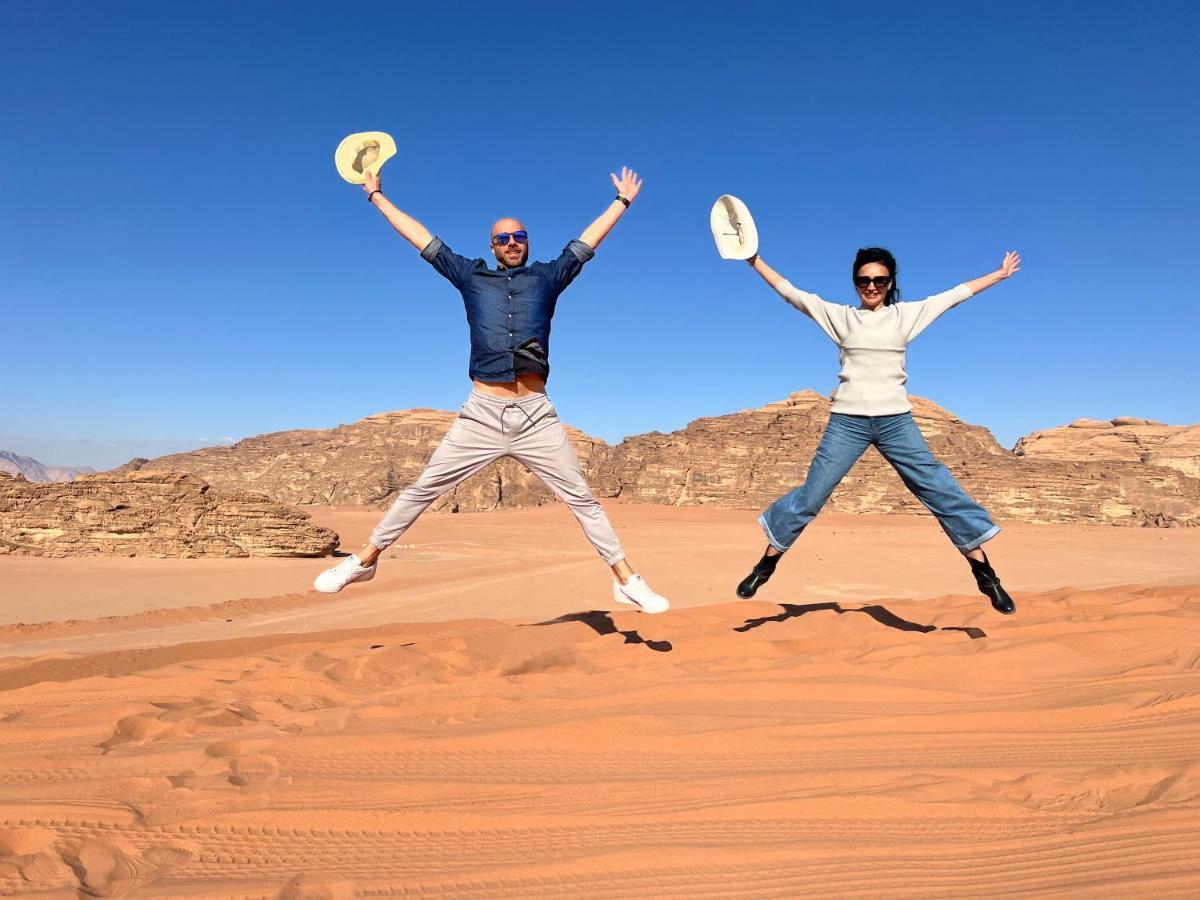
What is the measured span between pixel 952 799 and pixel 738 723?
1.04m

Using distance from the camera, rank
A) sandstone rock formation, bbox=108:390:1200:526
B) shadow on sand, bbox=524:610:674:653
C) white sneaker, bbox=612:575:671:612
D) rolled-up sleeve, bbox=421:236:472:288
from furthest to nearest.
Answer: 1. sandstone rock formation, bbox=108:390:1200:526
2. shadow on sand, bbox=524:610:674:653
3. rolled-up sleeve, bbox=421:236:472:288
4. white sneaker, bbox=612:575:671:612

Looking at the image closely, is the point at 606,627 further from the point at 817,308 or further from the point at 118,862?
the point at 118,862

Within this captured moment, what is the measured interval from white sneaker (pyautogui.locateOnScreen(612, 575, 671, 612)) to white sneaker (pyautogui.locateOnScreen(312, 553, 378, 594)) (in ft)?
5.10

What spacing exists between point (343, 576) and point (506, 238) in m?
2.34

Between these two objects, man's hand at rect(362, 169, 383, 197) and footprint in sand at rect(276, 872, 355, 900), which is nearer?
footprint in sand at rect(276, 872, 355, 900)

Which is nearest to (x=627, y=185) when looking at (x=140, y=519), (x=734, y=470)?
(x=140, y=519)

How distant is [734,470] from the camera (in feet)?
171

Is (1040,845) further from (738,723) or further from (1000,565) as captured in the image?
(1000,565)

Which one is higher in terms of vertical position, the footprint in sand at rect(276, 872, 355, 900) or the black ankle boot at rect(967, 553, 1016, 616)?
the black ankle boot at rect(967, 553, 1016, 616)

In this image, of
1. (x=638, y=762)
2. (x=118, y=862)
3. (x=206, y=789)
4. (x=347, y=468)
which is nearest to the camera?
(x=118, y=862)

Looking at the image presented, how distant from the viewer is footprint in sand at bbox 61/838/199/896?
201 cm

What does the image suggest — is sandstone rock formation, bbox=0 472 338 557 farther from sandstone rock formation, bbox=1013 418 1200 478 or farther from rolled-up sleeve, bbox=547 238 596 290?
sandstone rock formation, bbox=1013 418 1200 478

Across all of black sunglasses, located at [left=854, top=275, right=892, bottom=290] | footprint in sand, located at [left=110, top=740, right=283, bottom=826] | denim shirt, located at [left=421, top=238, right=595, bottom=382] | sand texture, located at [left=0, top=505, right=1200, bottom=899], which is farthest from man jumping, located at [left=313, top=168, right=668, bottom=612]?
footprint in sand, located at [left=110, top=740, right=283, bottom=826]

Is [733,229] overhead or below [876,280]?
overhead
